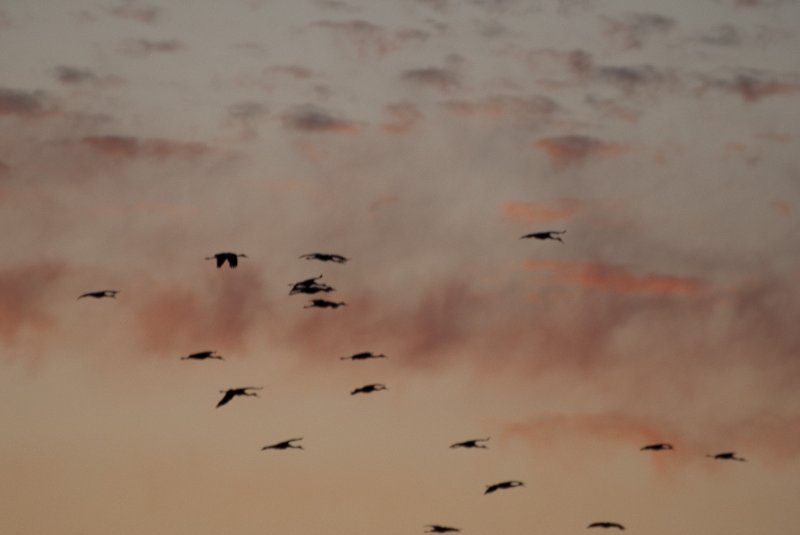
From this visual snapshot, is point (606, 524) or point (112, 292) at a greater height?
point (112, 292)

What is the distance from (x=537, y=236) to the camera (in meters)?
152

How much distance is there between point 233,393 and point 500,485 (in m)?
26.3

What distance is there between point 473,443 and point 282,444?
59.0 feet

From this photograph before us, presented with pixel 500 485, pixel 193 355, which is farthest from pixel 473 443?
pixel 193 355

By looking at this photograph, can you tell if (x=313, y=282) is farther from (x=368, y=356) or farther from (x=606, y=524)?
(x=606, y=524)

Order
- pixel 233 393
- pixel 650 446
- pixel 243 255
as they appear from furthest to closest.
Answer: pixel 650 446, pixel 233 393, pixel 243 255

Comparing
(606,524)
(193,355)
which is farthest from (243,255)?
(606,524)

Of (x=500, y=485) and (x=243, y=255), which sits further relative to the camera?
(x=500, y=485)

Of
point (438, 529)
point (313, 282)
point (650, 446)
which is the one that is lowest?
point (438, 529)

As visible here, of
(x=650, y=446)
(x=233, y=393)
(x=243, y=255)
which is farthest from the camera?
(x=650, y=446)

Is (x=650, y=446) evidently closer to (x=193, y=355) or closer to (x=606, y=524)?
(x=606, y=524)

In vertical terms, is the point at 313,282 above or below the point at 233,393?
above

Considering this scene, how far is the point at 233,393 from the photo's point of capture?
15250cm

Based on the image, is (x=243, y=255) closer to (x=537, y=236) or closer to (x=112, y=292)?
(x=112, y=292)
